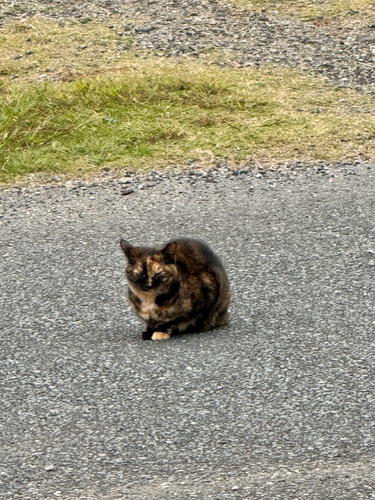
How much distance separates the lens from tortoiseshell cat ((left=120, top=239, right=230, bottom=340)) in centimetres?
505

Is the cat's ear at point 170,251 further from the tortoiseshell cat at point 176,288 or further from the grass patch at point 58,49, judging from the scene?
the grass patch at point 58,49

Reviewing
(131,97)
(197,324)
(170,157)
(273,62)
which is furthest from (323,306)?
(273,62)

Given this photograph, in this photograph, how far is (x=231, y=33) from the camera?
11891 millimetres

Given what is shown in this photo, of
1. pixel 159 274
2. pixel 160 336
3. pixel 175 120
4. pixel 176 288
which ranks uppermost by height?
pixel 159 274

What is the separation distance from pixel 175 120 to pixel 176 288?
4.40 metres

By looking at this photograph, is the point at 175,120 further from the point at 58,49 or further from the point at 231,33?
the point at 231,33

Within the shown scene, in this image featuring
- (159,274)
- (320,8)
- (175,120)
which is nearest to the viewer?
(159,274)

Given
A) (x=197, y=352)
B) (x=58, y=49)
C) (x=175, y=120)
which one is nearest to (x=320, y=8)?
(x=58, y=49)

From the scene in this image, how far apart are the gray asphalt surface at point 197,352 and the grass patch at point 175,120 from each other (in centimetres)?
57

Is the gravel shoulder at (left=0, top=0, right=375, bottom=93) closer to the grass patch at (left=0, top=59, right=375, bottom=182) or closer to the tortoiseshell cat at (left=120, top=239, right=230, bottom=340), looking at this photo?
the grass patch at (left=0, top=59, right=375, bottom=182)

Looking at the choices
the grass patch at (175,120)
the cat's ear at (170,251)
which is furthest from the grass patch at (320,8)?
the cat's ear at (170,251)

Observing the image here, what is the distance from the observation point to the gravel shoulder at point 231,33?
1104 cm

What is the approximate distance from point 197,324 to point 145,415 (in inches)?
40.2

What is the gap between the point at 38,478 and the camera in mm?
3891
